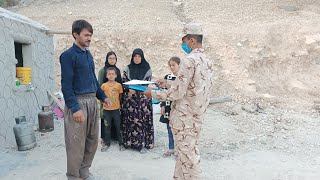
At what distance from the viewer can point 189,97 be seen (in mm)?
2889

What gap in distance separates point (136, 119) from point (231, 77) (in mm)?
4682

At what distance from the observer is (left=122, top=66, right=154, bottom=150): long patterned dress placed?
15.4 ft

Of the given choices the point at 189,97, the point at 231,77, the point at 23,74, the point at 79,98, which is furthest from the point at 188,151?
the point at 231,77

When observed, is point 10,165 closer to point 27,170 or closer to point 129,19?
point 27,170

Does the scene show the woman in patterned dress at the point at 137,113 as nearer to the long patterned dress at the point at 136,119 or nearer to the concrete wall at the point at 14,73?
the long patterned dress at the point at 136,119

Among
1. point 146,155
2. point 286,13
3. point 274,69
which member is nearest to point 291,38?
point 274,69

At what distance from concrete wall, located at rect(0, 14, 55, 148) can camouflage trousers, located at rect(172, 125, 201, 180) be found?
297cm

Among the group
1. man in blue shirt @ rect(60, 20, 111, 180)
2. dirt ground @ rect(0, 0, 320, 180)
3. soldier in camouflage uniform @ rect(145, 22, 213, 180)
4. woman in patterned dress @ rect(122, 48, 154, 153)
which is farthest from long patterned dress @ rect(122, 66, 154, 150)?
soldier in camouflage uniform @ rect(145, 22, 213, 180)

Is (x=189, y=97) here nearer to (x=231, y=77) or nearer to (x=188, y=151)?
→ (x=188, y=151)

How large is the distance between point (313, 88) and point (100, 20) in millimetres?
7435

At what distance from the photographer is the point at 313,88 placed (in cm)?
873

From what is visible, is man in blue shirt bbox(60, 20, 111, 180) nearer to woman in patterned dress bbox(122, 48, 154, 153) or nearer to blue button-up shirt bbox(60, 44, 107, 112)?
blue button-up shirt bbox(60, 44, 107, 112)

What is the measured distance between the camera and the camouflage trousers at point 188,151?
298cm

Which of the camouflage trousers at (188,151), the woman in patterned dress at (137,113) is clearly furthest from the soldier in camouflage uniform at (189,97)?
the woman in patterned dress at (137,113)
